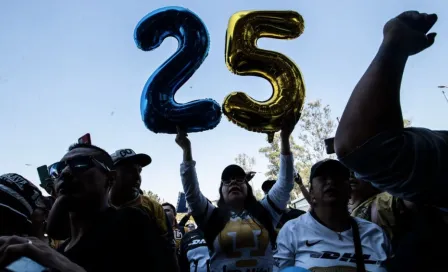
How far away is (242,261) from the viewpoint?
301 centimetres

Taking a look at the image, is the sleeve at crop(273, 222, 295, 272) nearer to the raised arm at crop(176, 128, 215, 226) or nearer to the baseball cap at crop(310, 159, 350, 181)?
the baseball cap at crop(310, 159, 350, 181)

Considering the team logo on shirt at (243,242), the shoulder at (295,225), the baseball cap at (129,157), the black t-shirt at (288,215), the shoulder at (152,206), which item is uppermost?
the baseball cap at (129,157)

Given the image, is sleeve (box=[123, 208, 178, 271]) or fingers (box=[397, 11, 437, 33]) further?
sleeve (box=[123, 208, 178, 271])

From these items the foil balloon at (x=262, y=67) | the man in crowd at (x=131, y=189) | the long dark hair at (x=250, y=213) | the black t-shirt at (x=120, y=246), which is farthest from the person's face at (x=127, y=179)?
the black t-shirt at (x=120, y=246)

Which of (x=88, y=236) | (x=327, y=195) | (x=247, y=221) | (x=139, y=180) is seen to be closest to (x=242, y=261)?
(x=247, y=221)

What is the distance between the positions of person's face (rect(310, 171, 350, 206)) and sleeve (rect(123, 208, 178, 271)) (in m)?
1.20

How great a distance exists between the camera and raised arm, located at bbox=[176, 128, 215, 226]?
10.5ft

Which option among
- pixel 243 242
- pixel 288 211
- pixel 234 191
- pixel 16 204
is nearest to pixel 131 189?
pixel 234 191

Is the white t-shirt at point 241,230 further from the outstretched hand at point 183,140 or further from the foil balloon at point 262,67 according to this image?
the foil balloon at point 262,67

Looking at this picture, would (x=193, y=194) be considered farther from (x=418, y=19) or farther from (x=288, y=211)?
(x=418, y=19)

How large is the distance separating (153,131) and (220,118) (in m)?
0.58

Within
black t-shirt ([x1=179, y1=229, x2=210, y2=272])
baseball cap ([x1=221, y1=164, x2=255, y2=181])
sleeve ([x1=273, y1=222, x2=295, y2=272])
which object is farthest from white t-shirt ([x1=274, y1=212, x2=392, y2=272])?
black t-shirt ([x1=179, y1=229, x2=210, y2=272])

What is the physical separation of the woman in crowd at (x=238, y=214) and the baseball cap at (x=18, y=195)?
151 centimetres

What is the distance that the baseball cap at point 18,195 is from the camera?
1552 millimetres
